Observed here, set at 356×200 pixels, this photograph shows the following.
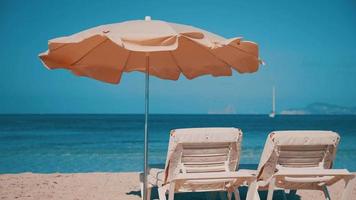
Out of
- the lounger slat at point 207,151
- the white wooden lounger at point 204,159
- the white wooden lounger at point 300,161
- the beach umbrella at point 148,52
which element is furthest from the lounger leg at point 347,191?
the beach umbrella at point 148,52

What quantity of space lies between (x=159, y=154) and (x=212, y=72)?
1407 cm

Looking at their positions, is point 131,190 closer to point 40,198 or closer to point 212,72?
point 40,198

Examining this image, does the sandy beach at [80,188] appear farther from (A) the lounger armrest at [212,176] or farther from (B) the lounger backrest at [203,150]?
(A) the lounger armrest at [212,176]

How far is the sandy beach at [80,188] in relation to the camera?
21.5ft

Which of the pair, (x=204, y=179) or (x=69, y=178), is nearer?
(x=204, y=179)

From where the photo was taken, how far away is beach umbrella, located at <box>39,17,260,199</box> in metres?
4.36

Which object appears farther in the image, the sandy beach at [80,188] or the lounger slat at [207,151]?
the sandy beach at [80,188]

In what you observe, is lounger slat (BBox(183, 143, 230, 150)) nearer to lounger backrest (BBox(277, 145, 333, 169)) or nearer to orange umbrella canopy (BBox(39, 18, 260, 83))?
lounger backrest (BBox(277, 145, 333, 169))

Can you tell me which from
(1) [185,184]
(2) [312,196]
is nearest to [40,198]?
(1) [185,184]

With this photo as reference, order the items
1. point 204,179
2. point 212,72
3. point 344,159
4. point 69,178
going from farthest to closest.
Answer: point 344,159
point 69,178
point 212,72
point 204,179

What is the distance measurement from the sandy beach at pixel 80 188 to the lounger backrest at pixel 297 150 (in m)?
1.21

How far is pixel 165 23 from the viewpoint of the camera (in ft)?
16.2

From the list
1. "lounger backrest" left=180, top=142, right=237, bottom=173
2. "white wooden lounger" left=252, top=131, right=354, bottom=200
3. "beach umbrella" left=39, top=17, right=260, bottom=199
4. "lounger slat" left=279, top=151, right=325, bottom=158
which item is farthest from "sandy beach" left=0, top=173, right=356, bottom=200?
"beach umbrella" left=39, top=17, right=260, bottom=199

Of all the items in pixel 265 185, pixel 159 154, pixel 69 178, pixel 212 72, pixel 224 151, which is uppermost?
pixel 212 72
